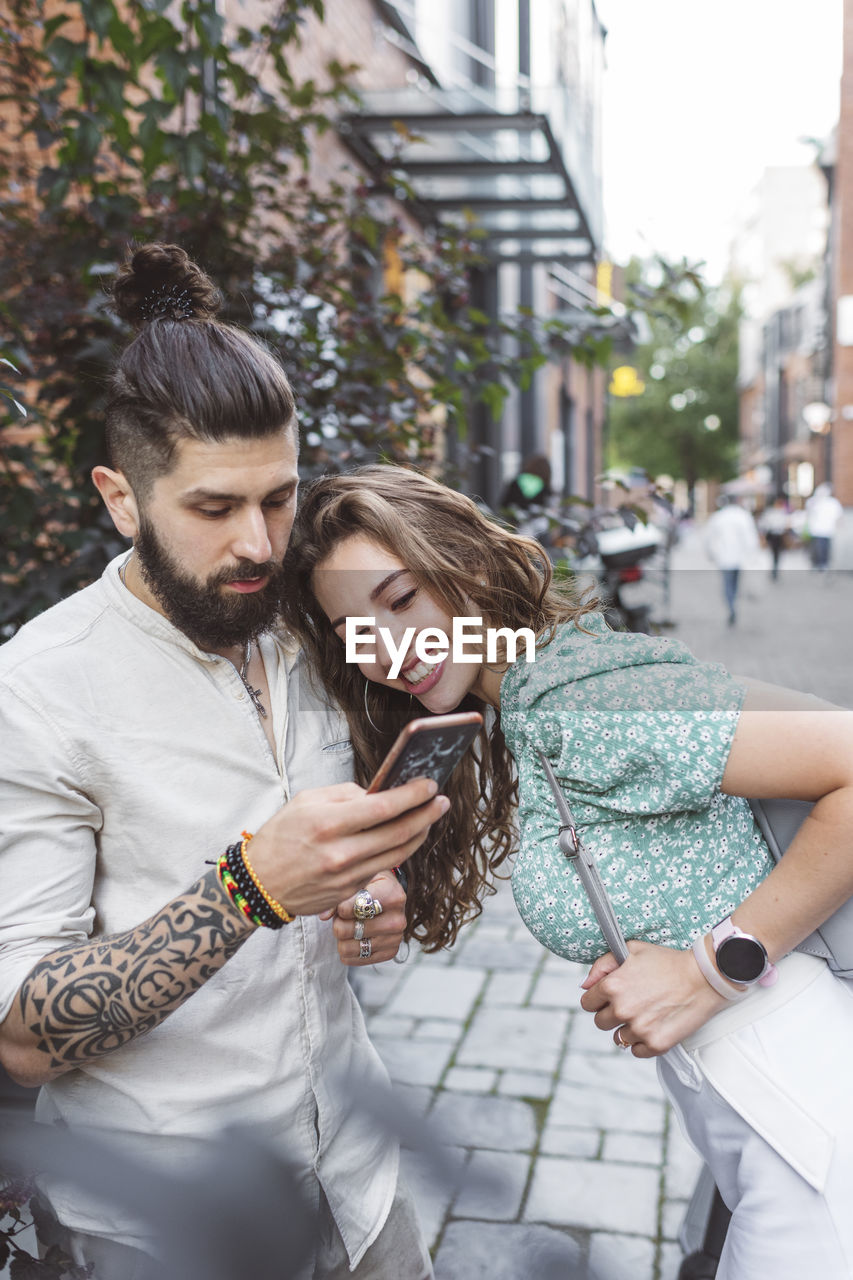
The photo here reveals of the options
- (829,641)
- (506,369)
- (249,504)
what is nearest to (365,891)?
(249,504)

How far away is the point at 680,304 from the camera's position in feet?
11.4

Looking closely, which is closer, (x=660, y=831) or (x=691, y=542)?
Result: (x=660, y=831)

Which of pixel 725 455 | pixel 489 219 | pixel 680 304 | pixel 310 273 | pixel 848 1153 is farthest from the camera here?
pixel 725 455

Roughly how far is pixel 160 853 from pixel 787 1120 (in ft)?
3.02

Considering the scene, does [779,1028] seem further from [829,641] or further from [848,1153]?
[829,641]

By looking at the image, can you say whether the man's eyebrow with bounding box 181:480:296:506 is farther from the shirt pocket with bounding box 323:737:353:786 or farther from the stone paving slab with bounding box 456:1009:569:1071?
the stone paving slab with bounding box 456:1009:569:1071

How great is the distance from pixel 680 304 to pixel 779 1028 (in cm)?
261

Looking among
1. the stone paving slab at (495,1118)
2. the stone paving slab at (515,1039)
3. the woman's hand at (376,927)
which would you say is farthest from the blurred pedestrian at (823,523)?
the woman's hand at (376,927)

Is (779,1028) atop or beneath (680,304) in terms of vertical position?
beneath

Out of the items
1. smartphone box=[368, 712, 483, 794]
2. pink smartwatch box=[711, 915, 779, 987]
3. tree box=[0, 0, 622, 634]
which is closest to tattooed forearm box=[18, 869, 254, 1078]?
smartphone box=[368, 712, 483, 794]

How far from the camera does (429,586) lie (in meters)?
1.56

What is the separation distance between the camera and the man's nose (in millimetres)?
1443

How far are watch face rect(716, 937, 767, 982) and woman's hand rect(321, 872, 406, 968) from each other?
481 millimetres

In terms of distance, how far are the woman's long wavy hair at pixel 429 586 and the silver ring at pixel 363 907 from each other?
0.74ft
